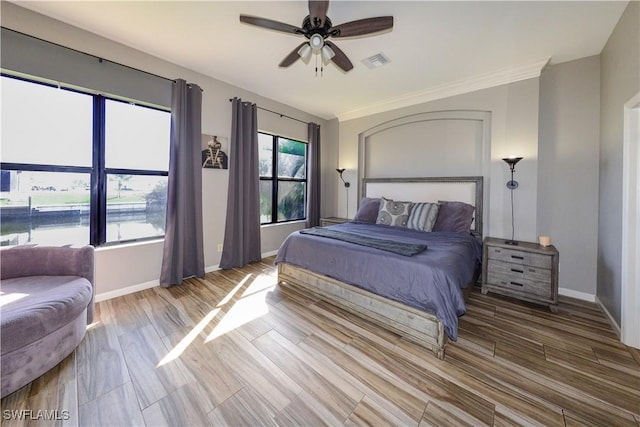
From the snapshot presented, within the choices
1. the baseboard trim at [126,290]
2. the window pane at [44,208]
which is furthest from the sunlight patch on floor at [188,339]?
the window pane at [44,208]

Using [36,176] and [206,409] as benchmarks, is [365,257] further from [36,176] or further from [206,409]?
[36,176]

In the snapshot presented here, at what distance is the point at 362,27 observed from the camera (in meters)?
1.92

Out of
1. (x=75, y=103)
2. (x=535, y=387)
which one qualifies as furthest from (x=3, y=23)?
(x=535, y=387)

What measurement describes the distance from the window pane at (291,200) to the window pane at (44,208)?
2.69 metres

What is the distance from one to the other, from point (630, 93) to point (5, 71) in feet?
16.9

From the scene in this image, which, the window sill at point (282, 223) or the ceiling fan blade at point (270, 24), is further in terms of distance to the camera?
the window sill at point (282, 223)

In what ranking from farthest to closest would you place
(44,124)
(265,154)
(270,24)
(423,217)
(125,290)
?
(265,154)
(423,217)
(125,290)
(44,124)
(270,24)

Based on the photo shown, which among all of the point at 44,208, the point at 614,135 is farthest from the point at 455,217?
the point at 44,208

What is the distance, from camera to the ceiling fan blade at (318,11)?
169 cm

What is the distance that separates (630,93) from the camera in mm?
1918

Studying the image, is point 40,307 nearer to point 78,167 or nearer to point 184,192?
point 78,167

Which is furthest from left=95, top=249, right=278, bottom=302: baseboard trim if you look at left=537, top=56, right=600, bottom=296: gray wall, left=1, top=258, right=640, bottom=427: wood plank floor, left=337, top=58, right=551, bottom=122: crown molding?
left=537, top=56, right=600, bottom=296: gray wall

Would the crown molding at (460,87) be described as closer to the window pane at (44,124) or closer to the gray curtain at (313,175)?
the gray curtain at (313,175)

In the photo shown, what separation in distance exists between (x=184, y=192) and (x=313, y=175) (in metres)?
2.46
